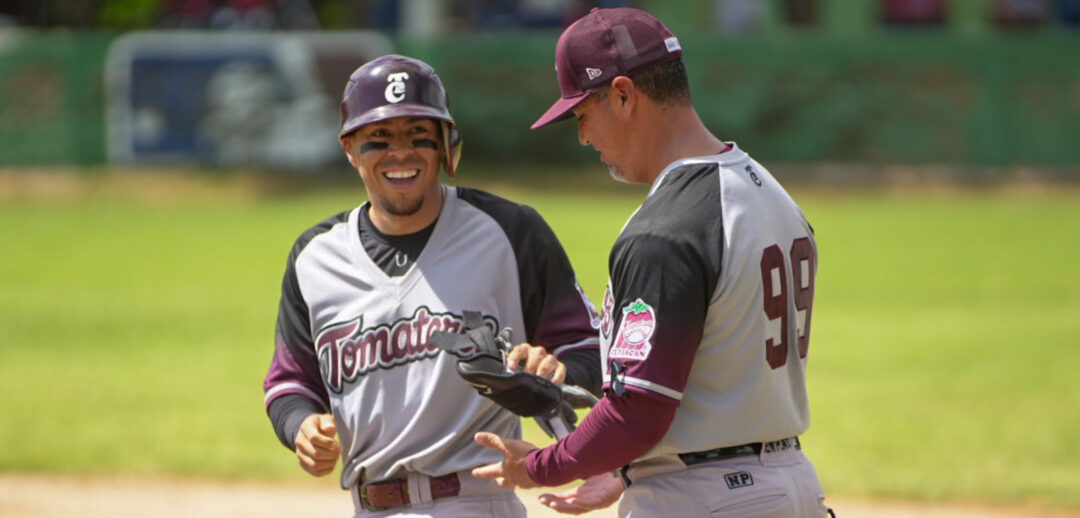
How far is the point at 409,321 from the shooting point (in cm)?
384

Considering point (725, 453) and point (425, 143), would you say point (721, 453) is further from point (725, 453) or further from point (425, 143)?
point (425, 143)

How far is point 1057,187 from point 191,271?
15.5 metres

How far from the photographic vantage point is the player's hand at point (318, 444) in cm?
360

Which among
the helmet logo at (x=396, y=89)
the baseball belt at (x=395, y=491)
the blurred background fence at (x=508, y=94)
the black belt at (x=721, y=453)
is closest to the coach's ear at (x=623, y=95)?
the black belt at (x=721, y=453)

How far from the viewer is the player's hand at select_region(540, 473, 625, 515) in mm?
3426

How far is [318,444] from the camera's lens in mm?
3598

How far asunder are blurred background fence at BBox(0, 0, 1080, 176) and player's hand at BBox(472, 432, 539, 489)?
878 inches

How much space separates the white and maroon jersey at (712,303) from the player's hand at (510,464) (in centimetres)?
28

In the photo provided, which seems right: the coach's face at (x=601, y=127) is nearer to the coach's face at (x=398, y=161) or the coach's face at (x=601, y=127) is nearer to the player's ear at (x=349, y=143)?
the coach's face at (x=398, y=161)

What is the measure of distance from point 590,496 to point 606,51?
1097 mm

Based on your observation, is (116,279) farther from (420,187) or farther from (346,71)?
(420,187)

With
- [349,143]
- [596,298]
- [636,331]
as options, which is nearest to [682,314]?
[636,331]

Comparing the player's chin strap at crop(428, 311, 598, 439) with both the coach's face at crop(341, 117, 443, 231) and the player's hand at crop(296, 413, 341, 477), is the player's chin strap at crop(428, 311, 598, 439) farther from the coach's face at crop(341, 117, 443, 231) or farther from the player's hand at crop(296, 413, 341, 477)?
the coach's face at crop(341, 117, 443, 231)

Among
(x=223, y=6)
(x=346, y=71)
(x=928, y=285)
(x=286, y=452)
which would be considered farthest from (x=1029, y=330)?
(x=223, y=6)
